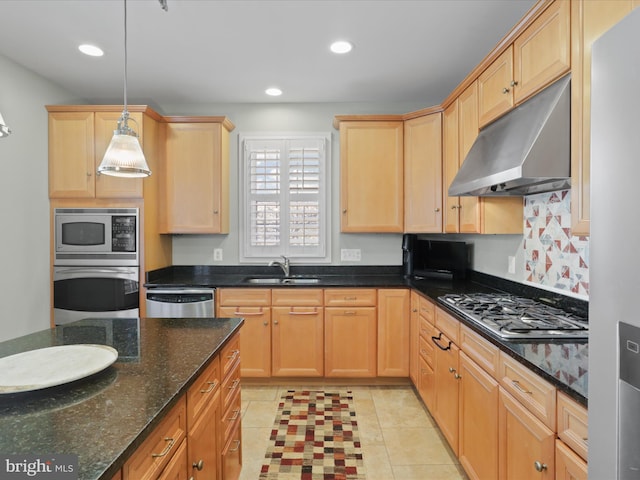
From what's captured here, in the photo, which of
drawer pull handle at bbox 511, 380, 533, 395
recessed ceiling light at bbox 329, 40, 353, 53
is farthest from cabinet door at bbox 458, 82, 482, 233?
drawer pull handle at bbox 511, 380, 533, 395

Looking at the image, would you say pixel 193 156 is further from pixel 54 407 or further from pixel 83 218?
pixel 54 407

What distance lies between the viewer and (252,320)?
3125 mm

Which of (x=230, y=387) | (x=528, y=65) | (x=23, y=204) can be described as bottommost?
(x=230, y=387)

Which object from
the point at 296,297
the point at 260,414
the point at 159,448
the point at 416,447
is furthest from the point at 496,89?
the point at 260,414

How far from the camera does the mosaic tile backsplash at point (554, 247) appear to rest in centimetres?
190

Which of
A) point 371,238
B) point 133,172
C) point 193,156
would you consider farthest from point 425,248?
point 133,172

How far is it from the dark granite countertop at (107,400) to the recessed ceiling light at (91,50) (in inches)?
Answer: 81.0

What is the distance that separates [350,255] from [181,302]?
164 centimetres

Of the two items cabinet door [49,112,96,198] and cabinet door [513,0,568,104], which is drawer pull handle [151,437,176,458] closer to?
cabinet door [513,0,568,104]

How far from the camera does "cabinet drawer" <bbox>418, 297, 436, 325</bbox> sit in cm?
252

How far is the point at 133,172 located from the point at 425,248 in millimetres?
2573

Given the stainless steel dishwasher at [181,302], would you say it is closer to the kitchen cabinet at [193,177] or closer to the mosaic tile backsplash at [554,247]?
the kitchen cabinet at [193,177]

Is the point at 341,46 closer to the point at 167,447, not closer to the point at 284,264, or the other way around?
the point at 284,264

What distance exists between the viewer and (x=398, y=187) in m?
3.36
